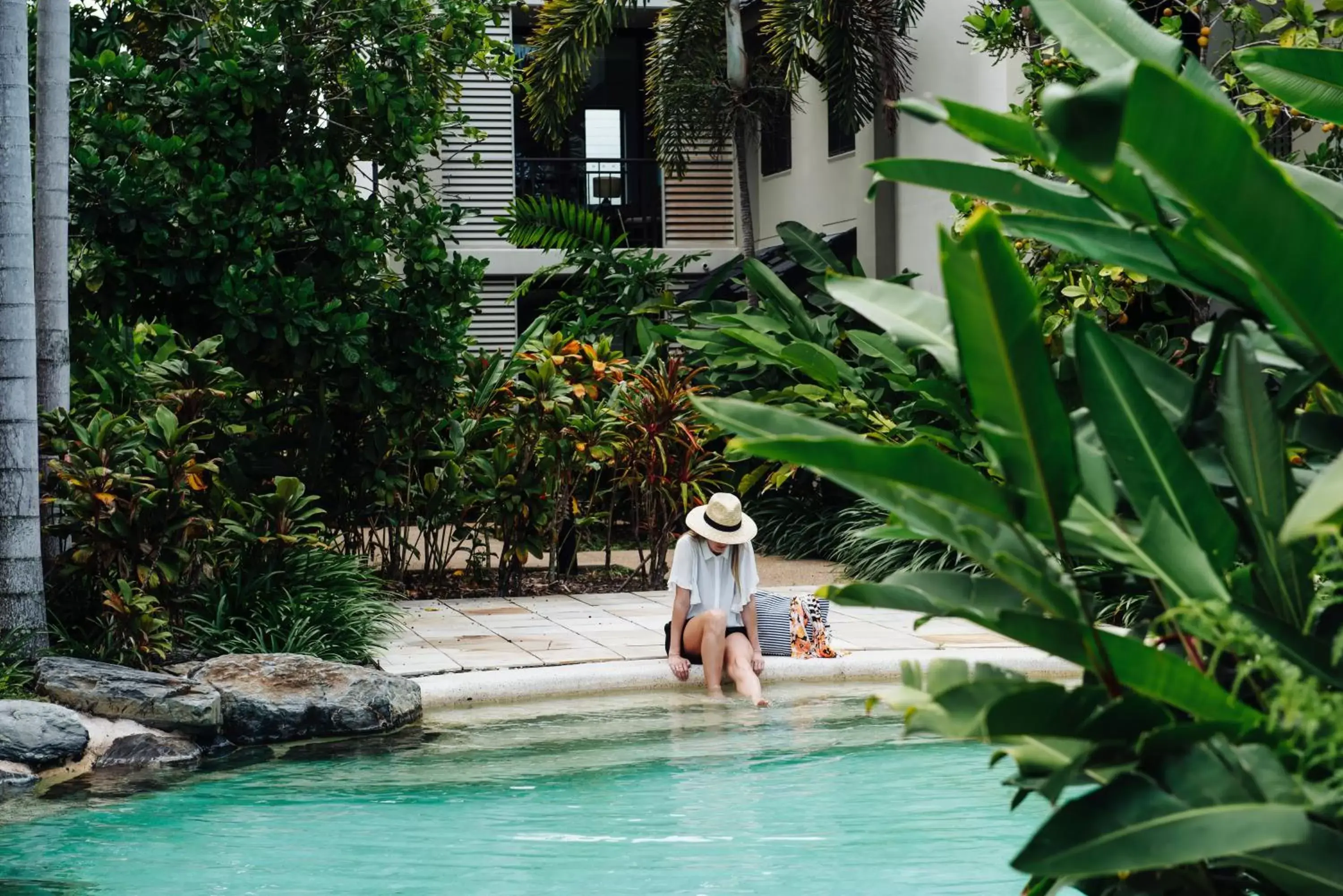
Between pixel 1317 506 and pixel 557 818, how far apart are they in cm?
567

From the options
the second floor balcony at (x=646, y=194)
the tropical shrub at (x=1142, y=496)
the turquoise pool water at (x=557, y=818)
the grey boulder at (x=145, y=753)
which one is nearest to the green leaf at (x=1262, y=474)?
the tropical shrub at (x=1142, y=496)

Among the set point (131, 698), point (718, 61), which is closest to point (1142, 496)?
point (131, 698)

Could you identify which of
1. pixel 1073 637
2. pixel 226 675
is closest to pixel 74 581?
pixel 226 675

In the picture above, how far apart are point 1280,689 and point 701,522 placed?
7.34m

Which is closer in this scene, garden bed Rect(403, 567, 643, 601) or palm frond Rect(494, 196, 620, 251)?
garden bed Rect(403, 567, 643, 601)

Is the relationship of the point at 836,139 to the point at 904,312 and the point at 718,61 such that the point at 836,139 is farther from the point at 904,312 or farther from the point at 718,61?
the point at 904,312

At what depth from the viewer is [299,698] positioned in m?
8.43

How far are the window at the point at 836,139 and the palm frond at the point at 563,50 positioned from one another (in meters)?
4.21

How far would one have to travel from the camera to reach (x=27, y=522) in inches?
333

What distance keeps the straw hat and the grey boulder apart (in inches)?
118

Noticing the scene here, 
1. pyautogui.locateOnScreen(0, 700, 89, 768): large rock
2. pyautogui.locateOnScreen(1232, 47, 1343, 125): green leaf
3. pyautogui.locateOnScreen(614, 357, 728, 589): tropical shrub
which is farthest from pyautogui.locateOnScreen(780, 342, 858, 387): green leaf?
pyautogui.locateOnScreen(1232, 47, 1343, 125): green leaf

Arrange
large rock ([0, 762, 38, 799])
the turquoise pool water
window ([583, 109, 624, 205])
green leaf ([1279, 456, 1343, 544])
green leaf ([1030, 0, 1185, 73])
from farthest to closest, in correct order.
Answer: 1. window ([583, 109, 624, 205])
2. large rock ([0, 762, 38, 799])
3. the turquoise pool water
4. green leaf ([1030, 0, 1185, 73])
5. green leaf ([1279, 456, 1343, 544])

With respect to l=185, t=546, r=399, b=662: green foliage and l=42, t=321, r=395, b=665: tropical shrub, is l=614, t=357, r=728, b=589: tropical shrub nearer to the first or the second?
l=42, t=321, r=395, b=665: tropical shrub

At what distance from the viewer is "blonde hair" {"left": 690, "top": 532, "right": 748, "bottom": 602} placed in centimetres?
930
